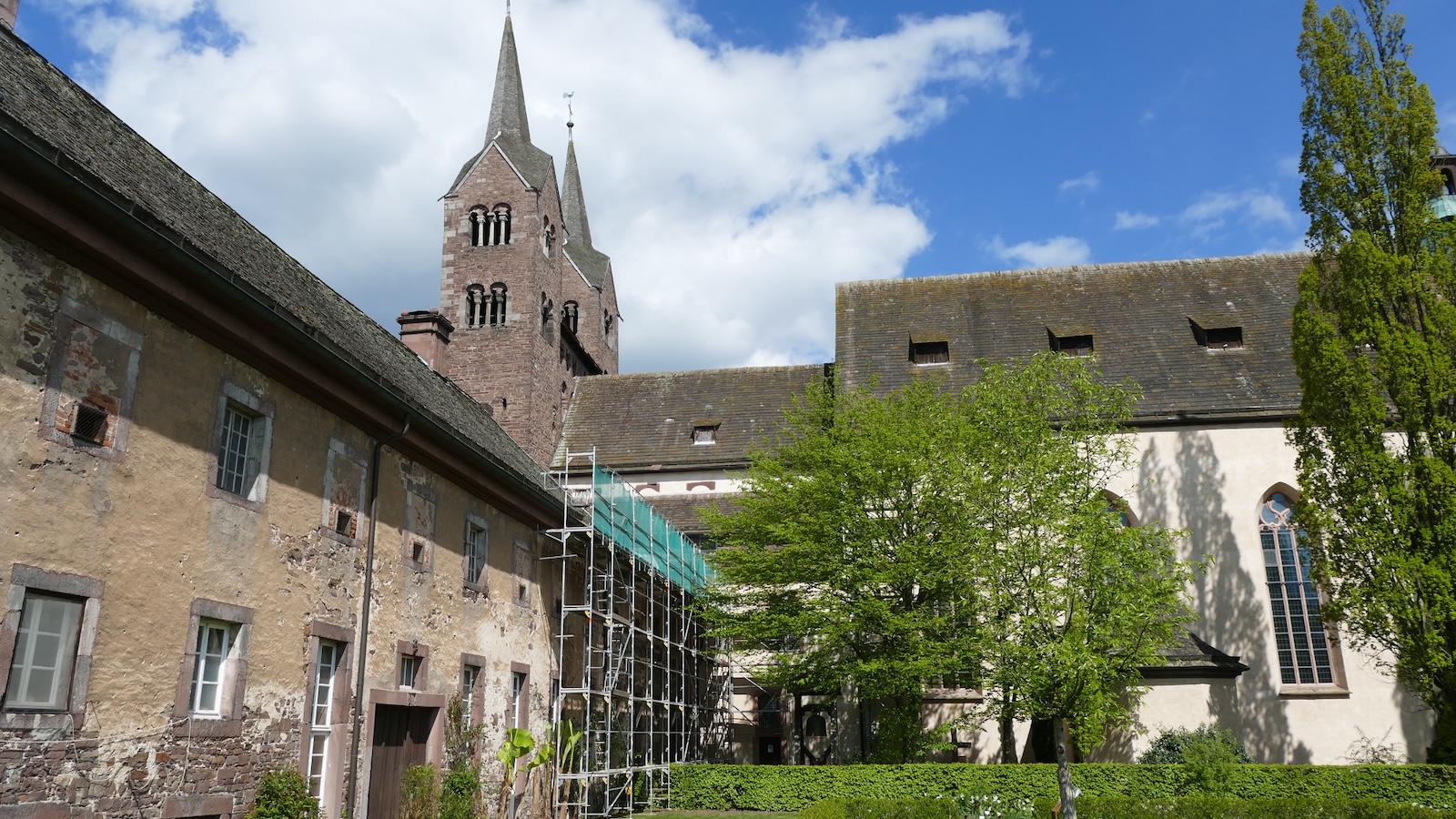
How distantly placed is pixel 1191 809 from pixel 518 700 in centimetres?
1050

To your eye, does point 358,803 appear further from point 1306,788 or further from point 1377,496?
point 1377,496

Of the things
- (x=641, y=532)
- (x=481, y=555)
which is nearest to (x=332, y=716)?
(x=481, y=555)

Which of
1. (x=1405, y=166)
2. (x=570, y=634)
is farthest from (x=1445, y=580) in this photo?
(x=570, y=634)

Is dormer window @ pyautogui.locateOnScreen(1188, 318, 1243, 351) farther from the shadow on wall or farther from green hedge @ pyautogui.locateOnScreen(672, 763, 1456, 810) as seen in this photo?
green hedge @ pyautogui.locateOnScreen(672, 763, 1456, 810)

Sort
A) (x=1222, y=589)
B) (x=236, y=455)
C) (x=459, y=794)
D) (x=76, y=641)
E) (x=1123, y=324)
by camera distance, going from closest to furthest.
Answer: (x=76, y=641) → (x=236, y=455) → (x=459, y=794) → (x=1222, y=589) → (x=1123, y=324)

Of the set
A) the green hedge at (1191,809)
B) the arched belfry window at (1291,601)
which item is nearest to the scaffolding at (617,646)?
the green hedge at (1191,809)

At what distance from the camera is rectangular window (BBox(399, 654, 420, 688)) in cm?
1298

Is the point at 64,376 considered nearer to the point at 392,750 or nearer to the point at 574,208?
the point at 392,750

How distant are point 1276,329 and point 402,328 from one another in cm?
2235

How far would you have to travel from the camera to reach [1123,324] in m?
28.4

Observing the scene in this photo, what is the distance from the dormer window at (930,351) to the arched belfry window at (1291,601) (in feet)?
28.6

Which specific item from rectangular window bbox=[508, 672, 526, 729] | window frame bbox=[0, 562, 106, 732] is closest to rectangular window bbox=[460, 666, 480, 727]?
rectangular window bbox=[508, 672, 526, 729]

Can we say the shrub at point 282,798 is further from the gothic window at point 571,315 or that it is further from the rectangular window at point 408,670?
the gothic window at point 571,315

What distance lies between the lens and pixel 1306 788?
17.7 metres
